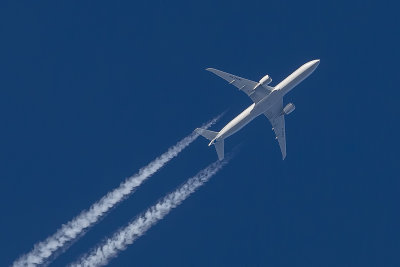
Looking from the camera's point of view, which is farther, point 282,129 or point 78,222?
point 282,129

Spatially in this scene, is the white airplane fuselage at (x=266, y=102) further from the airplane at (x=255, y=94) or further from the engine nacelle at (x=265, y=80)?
the engine nacelle at (x=265, y=80)

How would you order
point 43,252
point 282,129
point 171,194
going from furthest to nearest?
point 282,129 → point 171,194 → point 43,252

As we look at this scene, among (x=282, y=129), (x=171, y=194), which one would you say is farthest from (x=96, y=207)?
(x=282, y=129)

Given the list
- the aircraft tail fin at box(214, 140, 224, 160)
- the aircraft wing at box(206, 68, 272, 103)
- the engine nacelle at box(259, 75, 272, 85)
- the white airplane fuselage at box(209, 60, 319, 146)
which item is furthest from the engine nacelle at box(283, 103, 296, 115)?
the aircraft tail fin at box(214, 140, 224, 160)

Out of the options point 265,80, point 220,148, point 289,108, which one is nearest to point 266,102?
point 265,80

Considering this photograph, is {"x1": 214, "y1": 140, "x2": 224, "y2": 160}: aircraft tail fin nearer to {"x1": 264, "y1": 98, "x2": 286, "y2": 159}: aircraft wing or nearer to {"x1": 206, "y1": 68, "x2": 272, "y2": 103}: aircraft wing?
{"x1": 206, "y1": 68, "x2": 272, "y2": 103}: aircraft wing

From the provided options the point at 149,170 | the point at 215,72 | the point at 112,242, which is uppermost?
the point at 215,72

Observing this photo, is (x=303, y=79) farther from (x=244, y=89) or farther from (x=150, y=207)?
(x=150, y=207)
